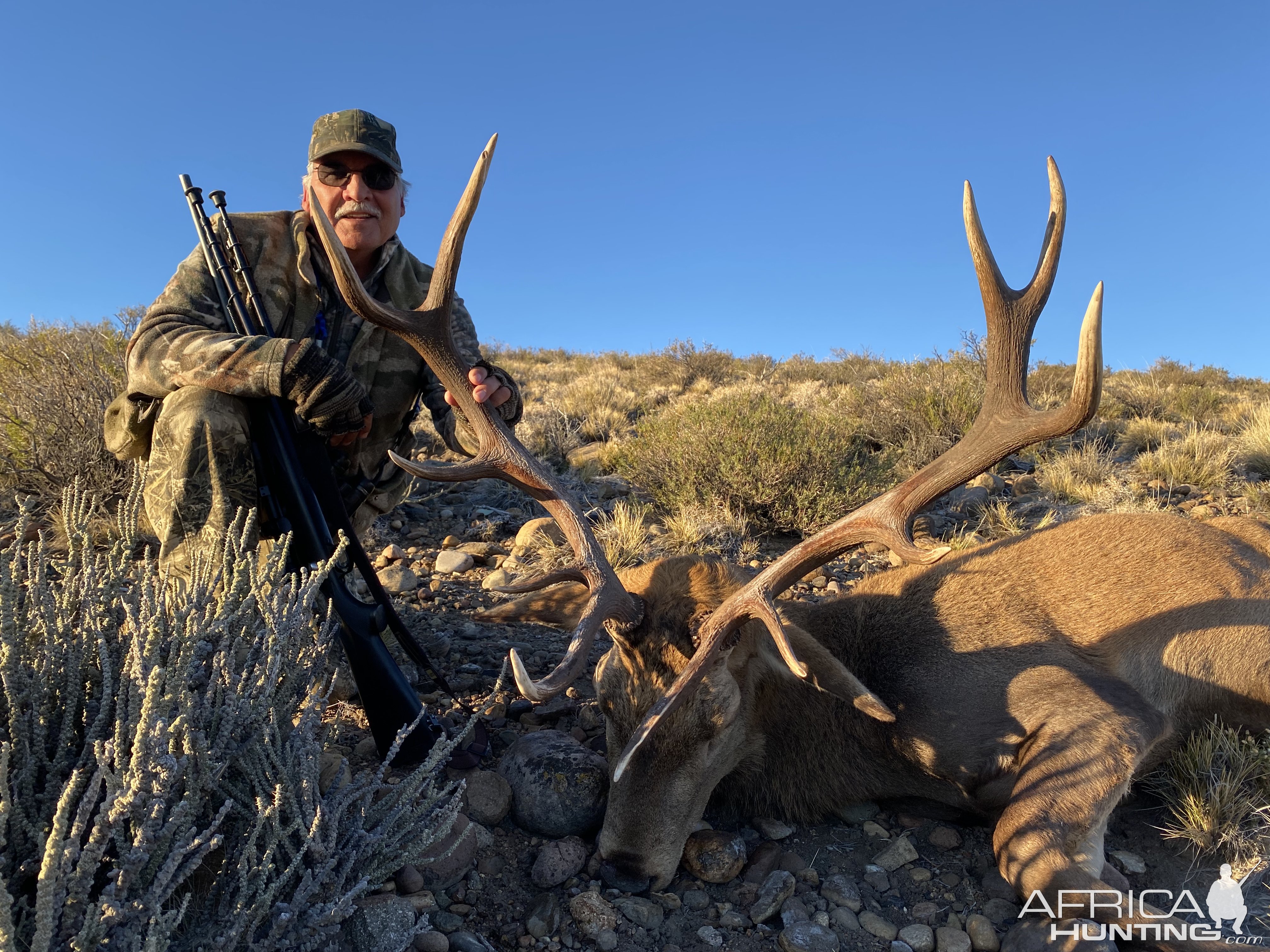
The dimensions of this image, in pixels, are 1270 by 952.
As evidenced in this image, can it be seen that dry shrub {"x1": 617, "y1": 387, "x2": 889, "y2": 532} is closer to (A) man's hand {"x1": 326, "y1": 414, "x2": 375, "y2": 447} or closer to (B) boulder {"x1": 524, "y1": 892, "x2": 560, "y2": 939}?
(A) man's hand {"x1": 326, "y1": 414, "x2": 375, "y2": 447}

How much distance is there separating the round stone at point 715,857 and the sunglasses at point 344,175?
376 centimetres

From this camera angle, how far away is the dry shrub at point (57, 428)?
6.30 meters

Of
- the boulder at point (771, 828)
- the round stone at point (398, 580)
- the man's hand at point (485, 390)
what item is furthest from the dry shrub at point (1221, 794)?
the round stone at point (398, 580)

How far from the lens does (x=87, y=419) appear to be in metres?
6.40

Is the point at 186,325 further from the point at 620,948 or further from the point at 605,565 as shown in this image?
the point at 620,948

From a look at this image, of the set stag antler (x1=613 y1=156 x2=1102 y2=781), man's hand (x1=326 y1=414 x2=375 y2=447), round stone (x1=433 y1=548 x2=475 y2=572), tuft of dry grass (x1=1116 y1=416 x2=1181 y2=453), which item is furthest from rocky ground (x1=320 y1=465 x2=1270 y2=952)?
tuft of dry grass (x1=1116 y1=416 x2=1181 y2=453)

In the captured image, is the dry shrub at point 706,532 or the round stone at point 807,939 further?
the dry shrub at point 706,532

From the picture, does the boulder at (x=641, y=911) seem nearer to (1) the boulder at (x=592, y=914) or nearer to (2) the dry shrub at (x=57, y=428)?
(1) the boulder at (x=592, y=914)

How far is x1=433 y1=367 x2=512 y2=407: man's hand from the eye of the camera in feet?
11.2

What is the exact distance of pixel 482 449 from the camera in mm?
3268

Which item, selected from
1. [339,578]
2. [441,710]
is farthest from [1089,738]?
[339,578]

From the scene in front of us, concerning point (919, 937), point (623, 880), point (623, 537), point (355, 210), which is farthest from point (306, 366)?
point (919, 937)

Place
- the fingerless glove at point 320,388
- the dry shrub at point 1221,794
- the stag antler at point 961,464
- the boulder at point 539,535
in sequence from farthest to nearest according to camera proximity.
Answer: the boulder at point 539,535 < the fingerless glove at point 320,388 < the dry shrub at point 1221,794 < the stag antler at point 961,464

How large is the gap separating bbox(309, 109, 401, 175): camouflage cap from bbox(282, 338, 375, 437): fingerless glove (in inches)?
49.7
